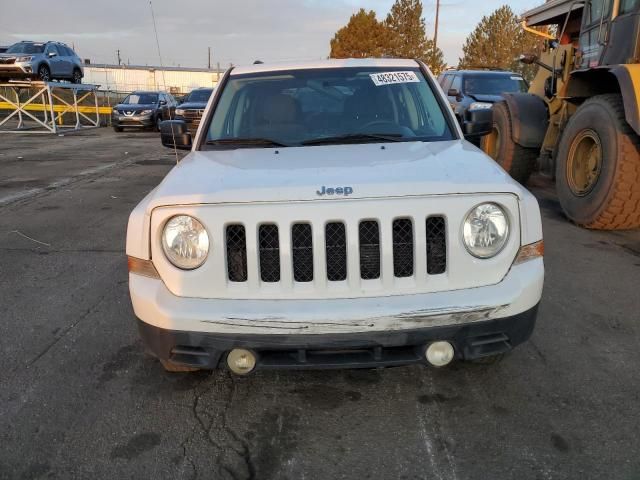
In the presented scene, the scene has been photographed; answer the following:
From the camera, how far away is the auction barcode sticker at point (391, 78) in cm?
396

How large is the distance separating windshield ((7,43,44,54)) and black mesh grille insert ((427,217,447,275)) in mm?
23721

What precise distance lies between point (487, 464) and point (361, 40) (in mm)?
46134

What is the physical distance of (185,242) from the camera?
2.52 metres

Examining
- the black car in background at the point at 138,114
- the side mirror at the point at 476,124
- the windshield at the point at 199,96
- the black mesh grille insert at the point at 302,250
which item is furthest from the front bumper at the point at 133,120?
the black mesh grille insert at the point at 302,250

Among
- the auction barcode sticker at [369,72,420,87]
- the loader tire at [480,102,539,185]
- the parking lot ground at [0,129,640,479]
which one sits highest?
the auction barcode sticker at [369,72,420,87]

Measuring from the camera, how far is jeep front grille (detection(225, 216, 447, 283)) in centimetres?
248

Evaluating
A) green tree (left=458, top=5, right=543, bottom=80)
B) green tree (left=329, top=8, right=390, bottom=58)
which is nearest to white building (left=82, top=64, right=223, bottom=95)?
green tree (left=329, top=8, right=390, bottom=58)

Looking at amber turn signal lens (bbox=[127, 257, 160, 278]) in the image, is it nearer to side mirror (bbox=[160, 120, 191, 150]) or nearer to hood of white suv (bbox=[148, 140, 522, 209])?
hood of white suv (bbox=[148, 140, 522, 209])

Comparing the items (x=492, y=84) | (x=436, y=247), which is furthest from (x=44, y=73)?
(x=436, y=247)

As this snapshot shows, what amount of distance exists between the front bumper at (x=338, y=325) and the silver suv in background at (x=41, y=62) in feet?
72.3

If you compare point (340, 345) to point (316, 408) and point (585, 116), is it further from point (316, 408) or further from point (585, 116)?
point (585, 116)

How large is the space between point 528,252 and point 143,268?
5.77 ft

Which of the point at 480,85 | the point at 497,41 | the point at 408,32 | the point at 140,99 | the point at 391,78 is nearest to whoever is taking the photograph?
the point at 391,78

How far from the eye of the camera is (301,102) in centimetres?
385
